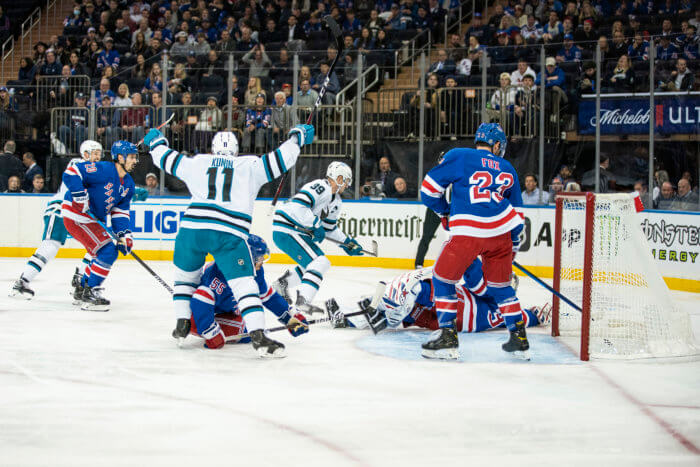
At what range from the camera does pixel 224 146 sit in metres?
4.95

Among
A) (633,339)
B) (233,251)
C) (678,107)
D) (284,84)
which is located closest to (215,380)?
(233,251)

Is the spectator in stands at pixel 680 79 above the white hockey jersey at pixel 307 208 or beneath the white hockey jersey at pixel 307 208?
above

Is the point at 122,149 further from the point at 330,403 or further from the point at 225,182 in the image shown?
the point at 330,403

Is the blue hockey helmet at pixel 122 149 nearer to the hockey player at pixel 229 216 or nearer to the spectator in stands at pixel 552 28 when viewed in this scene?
the hockey player at pixel 229 216

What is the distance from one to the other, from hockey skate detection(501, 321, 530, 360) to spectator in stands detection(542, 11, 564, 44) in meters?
7.13

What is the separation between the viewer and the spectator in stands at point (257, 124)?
10.7m

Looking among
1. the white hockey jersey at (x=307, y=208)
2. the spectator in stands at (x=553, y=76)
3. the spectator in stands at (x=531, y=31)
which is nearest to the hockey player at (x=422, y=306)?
the white hockey jersey at (x=307, y=208)

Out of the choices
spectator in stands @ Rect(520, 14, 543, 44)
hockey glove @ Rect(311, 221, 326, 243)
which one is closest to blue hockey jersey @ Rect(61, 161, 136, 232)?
hockey glove @ Rect(311, 221, 326, 243)

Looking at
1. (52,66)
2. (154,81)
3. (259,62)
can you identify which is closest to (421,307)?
(259,62)

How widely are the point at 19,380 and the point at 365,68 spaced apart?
7290 mm

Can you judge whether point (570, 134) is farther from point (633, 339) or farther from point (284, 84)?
point (633, 339)

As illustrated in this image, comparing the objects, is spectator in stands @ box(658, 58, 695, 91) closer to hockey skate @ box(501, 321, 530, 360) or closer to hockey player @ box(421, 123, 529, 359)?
hockey player @ box(421, 123, 529, 359)

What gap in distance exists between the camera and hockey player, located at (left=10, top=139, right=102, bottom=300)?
7070mm

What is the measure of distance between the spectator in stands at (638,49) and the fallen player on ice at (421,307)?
4.18 m
